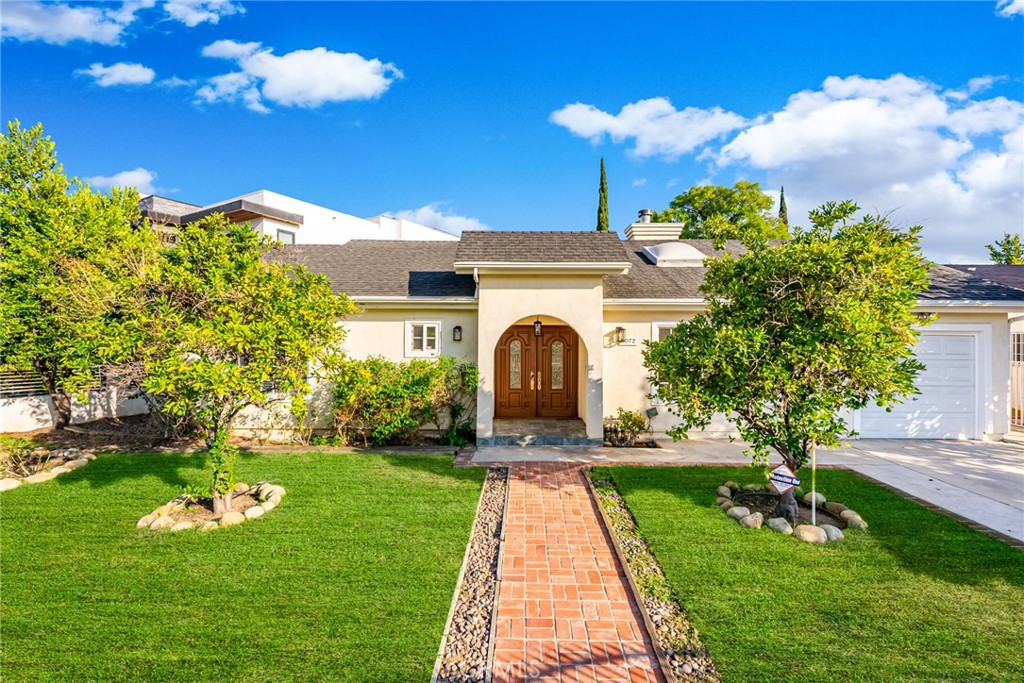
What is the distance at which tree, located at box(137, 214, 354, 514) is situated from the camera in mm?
5695

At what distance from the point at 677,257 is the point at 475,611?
492 inches

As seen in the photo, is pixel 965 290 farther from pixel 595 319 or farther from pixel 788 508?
pixel 788 508

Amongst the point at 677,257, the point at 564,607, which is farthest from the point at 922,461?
the point at 564,607

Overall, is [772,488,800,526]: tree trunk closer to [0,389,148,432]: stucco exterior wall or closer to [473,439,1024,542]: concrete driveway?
[473,439,1024,542]: concrete driveway

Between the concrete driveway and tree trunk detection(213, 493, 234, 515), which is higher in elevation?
tree trunk detection(213, 493, 234, 515)

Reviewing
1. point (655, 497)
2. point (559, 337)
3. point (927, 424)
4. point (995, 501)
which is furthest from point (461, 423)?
point (927, 424)

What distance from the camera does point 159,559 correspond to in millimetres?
5254

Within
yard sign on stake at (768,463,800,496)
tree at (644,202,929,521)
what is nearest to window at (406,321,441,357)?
tree at (644,202,929,521)

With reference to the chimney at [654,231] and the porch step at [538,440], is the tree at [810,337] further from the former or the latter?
the chimney at [654,231]

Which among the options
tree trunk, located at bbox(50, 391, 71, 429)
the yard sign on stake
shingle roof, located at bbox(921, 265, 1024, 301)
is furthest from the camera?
tree trunk, located at bbox(50, 391, 71, 429)

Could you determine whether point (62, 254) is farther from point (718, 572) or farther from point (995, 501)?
point (995, 501)

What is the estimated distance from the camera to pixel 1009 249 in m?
34.0

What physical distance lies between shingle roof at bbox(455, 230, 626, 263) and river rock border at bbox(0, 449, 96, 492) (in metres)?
8.73

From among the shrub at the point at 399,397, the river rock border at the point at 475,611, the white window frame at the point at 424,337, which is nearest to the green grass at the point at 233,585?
the river rock border at the point at 475,611
